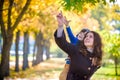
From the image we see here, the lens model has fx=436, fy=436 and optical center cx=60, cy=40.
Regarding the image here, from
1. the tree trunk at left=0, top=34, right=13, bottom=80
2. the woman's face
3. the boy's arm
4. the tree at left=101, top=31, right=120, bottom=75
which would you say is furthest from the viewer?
the tree at left=101, top=31, right=120, bottom=75

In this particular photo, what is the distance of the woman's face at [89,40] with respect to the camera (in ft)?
18.9

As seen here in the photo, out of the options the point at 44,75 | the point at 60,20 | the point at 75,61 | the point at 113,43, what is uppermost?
the point at 60,20

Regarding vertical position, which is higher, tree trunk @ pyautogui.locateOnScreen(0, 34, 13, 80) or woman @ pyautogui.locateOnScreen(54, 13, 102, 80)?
woman @ pyautogui.locateOnScreen(54, 13, 102, 80)

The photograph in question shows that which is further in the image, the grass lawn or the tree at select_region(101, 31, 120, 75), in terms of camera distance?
the tree at select_region(101, 31, 120, 75)

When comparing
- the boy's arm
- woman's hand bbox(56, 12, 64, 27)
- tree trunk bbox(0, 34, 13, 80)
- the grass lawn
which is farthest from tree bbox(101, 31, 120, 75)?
woman's hand bbox(56, 12, 64, 27)

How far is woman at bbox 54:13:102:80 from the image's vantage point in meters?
5.56

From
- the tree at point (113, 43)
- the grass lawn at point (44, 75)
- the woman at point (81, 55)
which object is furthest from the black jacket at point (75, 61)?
the tree at point (113, 43)

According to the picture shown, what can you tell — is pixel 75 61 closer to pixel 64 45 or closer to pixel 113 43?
pixel 64 45

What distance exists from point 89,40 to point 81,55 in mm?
299

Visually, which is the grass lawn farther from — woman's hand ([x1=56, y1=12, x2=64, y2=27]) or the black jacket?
woman's hand ([x1=56, y1=12, x2=64, y2=27])

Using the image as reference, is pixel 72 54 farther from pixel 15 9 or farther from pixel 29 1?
pixel 15 9

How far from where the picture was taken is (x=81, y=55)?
564 centimetres

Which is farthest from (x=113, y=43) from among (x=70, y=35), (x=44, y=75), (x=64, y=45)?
(x=64, y=45)

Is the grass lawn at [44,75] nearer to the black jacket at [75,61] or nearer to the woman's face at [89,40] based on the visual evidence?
the woman's face at [89,40]
